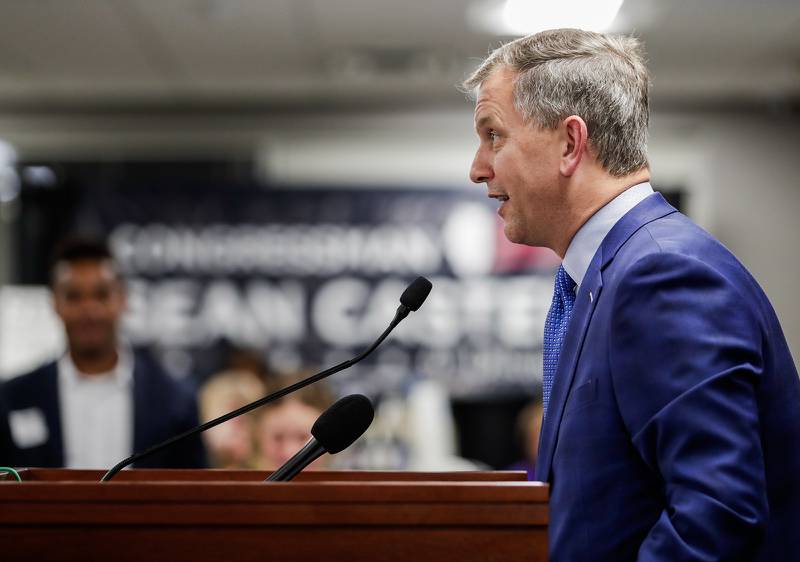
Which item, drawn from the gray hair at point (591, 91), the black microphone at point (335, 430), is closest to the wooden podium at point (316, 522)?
the black microphone at point (335, 430)

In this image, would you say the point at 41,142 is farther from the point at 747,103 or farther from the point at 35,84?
the point at 747,103

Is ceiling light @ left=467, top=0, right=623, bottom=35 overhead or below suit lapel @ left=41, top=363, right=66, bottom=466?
overhead

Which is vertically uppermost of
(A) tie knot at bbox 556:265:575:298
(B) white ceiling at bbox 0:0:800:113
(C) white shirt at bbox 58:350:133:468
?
(B) white ceiling at bbox 0:0:800:113

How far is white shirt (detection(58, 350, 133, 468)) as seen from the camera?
2664 millimetres

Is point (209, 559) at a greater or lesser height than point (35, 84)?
lesser

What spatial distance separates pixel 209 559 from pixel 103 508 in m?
0.10

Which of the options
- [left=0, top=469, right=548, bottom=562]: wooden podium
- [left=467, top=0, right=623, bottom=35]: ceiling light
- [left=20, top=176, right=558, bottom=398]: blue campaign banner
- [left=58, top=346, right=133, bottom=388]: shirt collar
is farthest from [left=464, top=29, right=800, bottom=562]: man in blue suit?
[left=20, top=176, right=558, bottom=398]: blue campaign banner

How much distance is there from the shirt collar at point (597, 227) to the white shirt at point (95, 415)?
190 cm

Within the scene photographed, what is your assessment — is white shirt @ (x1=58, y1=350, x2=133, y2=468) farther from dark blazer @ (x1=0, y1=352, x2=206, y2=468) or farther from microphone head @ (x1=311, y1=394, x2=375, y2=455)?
microphone head @ (x1=311, y1=394, x2=375, y2=455)

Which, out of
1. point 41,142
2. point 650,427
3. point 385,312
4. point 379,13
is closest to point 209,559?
point 650,427

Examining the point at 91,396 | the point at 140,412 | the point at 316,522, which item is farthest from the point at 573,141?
the point at 91,396

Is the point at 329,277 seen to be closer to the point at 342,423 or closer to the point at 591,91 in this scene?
the point at 591,91

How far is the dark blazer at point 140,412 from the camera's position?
2490 millimetres

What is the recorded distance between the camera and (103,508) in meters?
0.78
